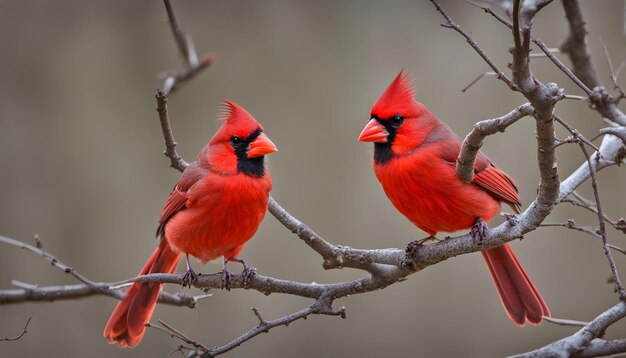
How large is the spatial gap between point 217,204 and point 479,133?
3.88 ft

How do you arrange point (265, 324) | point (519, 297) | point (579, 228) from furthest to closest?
point (519, 297)
point (265, 324)
point (579, 228)

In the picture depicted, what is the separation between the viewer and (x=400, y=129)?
2.65 m

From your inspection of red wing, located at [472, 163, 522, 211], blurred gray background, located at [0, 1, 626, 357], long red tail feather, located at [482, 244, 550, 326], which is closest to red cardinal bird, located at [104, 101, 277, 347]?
red wing, located at [472, 163, 522, 211]

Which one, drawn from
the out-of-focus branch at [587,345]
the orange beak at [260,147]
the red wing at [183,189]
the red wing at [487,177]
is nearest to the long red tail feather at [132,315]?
the red wing at [183,189]

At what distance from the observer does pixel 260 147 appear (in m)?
2.78

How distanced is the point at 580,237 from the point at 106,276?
2695 mm

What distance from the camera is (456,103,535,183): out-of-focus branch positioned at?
5.68ft

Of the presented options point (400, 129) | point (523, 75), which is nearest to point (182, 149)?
point (400, 129)

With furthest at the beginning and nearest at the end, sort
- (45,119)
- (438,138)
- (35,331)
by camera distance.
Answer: (45,119) < (35,331) < (438,138)

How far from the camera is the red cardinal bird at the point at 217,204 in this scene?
2768mm

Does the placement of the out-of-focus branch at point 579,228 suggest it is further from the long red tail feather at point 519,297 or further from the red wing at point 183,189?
the red wing at point 183,189

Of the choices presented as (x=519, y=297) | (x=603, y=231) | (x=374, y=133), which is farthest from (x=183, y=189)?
(x=603, y=231)

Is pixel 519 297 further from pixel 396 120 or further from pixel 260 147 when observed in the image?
pixel 260 147

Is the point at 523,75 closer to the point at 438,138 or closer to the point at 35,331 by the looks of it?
the point at 438,138
